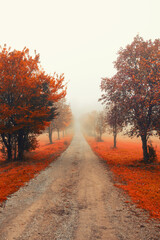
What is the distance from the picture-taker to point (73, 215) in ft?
21.0

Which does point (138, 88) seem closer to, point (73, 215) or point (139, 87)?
point (139, 87)

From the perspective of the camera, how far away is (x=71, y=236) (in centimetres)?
507

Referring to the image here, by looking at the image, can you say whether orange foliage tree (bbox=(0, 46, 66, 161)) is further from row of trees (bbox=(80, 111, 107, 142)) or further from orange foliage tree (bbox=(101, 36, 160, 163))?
row of trees (bbox=(80, 111, 107, 142))

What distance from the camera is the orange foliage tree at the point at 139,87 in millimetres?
13409

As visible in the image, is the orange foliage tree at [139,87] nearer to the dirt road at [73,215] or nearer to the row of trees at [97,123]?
the dirt road at [73,215]

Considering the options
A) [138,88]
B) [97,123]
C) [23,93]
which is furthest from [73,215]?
[97,123]

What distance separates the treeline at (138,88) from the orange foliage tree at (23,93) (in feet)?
22.0

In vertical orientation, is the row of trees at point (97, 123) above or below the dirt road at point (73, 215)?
above

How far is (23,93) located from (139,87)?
1224cm

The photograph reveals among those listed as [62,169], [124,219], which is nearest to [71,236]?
[124,219]

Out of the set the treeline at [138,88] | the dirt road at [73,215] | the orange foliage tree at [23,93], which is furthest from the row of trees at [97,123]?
the dirt road at [73,215]

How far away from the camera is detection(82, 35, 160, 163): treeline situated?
44.1ft

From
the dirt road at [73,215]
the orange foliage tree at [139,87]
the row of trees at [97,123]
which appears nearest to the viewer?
the dirt road at [73,215]

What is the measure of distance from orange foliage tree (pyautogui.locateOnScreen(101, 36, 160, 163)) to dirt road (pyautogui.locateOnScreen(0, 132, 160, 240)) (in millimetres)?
7433
